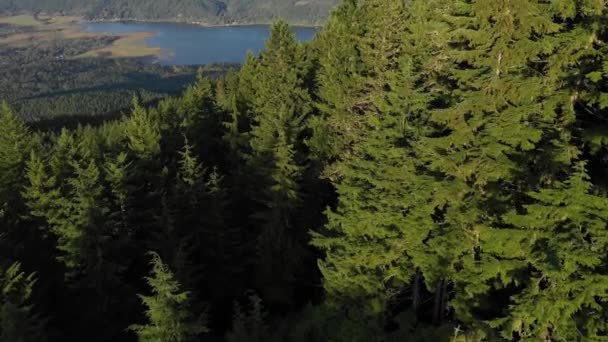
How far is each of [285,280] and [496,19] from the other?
864 inches

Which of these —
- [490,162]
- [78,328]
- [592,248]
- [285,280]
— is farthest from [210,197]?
[592,248]

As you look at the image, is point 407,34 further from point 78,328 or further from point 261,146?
point 78,328

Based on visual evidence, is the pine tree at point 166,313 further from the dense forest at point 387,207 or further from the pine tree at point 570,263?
the pine tree at point 570,263

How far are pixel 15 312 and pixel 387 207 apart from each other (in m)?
16.2

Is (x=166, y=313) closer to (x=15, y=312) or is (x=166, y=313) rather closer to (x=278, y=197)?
(x=15, y=312)

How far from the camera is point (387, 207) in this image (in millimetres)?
17328

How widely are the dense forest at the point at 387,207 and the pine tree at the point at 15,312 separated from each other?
99mm

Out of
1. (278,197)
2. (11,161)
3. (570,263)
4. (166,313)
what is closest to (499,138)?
(570,263)

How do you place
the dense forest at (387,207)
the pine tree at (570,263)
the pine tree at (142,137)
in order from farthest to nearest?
the pine tree at (142,137), the dense forest at (387,207), the pine tree at (570,263)

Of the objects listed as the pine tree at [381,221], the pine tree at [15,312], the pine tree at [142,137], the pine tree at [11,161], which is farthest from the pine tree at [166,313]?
the pine tree at [11,161]

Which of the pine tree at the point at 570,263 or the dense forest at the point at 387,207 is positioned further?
the dense forest at the point at 387,207

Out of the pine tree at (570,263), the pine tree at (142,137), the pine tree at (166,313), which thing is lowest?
the pine tree at (166,313)

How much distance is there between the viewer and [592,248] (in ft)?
34.8

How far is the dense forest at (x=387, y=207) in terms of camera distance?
40.4 ft
